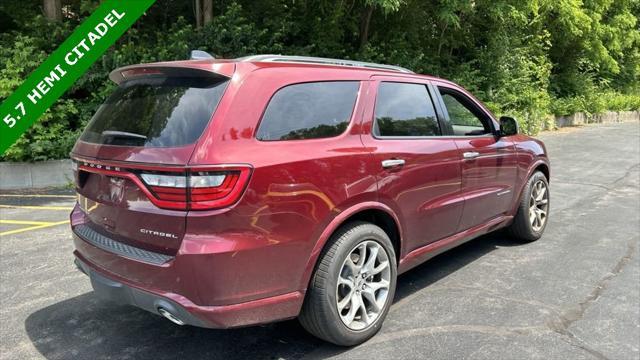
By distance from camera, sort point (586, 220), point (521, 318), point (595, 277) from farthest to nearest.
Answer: point (586, 220), point (595, 277), point (521, 318)

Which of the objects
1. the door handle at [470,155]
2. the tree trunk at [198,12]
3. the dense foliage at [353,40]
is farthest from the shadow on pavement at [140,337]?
the tree trunk at [198,12]

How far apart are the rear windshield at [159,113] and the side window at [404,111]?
1243 mm

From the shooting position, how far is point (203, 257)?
2588mm

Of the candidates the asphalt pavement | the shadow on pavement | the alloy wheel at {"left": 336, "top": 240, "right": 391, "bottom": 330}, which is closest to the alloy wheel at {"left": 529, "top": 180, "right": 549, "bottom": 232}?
the asphalt pavement

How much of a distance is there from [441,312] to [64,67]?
805cm

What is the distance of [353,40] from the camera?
47.2 ft

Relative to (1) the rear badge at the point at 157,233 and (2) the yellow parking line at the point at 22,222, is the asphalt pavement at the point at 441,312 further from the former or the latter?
(1) the rear badge at the point at 157,233

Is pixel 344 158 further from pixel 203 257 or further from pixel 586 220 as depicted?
pixel 586 220

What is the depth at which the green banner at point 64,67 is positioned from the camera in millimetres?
7949

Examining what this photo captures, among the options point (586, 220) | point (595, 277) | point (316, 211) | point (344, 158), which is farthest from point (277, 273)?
point (586, 220)

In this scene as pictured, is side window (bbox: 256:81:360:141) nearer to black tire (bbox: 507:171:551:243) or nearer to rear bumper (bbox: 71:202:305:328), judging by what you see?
rear bumper (bbox: 71:202:305:328)

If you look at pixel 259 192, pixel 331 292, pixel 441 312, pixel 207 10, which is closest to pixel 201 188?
pixel 259 192

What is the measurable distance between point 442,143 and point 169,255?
2.34 metres

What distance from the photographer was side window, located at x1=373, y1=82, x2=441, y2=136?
3.63 m
